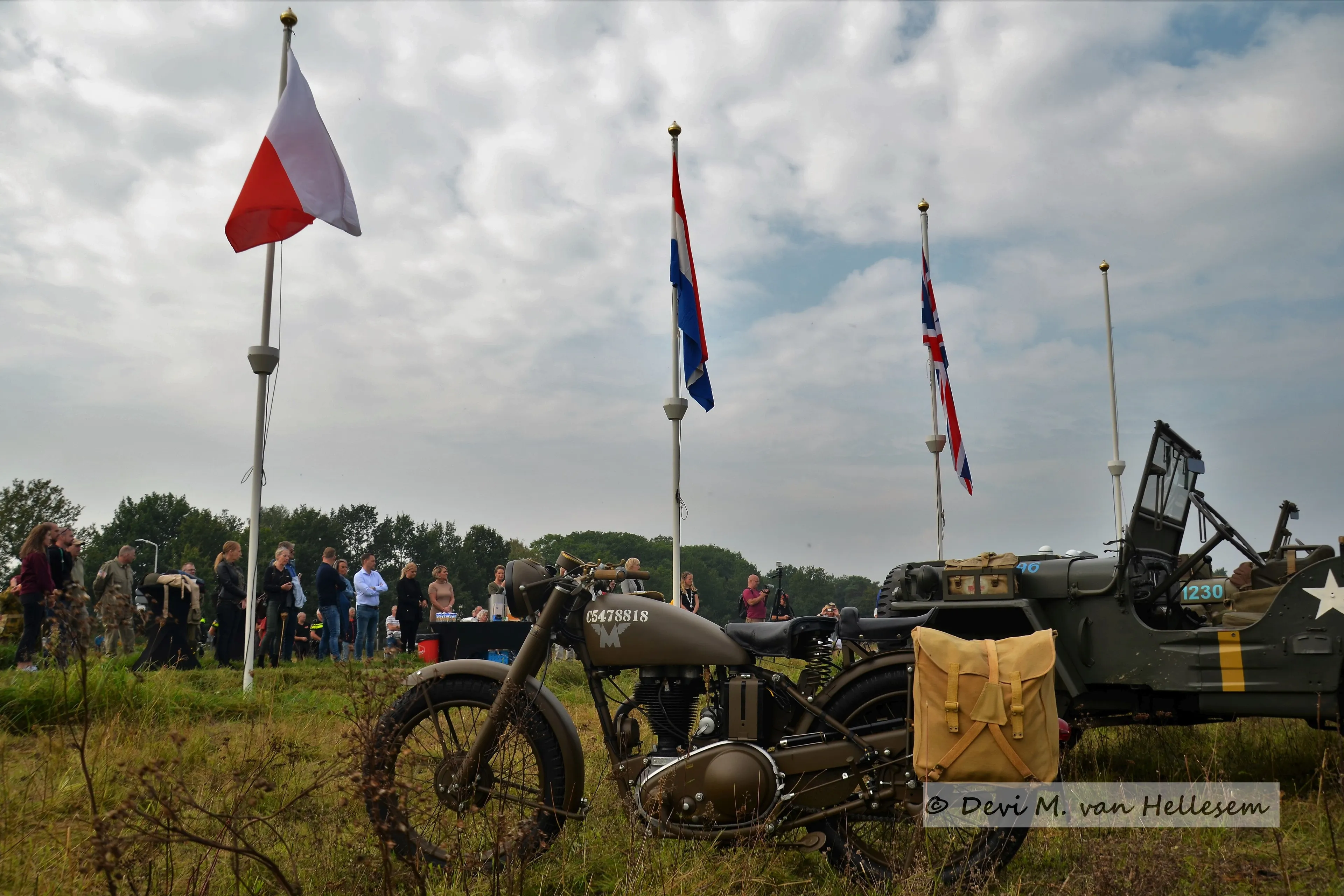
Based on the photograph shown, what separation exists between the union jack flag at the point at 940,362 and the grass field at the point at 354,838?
365 inches

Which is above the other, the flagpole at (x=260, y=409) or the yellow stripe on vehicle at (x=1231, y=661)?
the flagpole at (x=260, y=409)

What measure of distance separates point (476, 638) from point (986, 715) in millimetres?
7918

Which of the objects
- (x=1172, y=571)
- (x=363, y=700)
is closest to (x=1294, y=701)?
(x=1172, y=571)

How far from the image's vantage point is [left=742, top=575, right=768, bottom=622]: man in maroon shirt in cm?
1512

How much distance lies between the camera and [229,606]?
432 inches

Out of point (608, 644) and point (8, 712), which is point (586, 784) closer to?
point (608, 644)

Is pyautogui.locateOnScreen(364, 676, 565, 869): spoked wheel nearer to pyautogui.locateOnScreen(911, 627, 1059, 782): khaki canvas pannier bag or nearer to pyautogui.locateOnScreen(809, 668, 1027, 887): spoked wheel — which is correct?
pyautogui.locateOnScreen(809, 668, 1027, 887): spoked wheel

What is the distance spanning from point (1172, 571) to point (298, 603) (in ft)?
36.2

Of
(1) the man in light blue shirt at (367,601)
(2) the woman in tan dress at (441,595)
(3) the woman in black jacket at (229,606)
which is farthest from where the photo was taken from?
(2) the woman in tan dress at (441,595)

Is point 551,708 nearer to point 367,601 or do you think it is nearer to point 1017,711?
point 1017,711

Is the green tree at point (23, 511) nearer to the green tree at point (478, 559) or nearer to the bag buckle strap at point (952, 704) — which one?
the green tree at point (478, 559)

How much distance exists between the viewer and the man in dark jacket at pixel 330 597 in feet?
43.7

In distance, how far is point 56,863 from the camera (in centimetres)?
353

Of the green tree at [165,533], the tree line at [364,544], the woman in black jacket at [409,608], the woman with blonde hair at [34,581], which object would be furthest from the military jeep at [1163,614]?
the green tree at [165,533]
